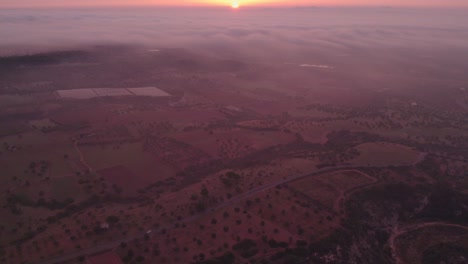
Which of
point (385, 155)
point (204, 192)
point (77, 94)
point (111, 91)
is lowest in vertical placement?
point (385, 155)

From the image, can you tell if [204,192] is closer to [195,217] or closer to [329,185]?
[195,217]

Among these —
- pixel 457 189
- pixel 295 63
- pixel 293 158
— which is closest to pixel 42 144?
pixel 293 158

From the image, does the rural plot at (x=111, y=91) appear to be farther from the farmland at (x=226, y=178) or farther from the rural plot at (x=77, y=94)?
the rural plot at (x=77, y=94)

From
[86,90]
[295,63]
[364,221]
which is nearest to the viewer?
[364,221]

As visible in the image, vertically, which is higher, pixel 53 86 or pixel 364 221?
pixel 53 86

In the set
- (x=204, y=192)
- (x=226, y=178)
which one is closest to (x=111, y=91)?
(x=226, y=178)

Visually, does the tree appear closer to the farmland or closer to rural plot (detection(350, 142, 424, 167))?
the farmland

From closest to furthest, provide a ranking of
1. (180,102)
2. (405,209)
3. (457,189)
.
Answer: (405,209) < (457,189) < (180,102)

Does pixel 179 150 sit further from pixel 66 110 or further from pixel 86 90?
pixel 86 90
